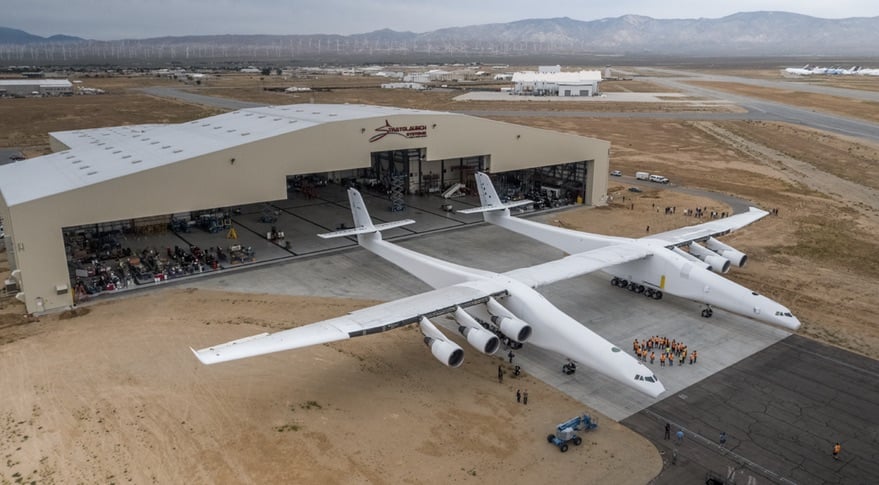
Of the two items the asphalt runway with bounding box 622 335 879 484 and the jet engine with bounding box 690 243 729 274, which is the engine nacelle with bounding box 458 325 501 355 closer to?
the asphalt runway with bounding box 622 335 879 484

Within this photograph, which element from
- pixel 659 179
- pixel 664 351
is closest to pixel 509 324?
pixel 664 351

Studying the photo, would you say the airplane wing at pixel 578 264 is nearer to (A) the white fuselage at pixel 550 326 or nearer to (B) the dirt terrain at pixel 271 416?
(A) the white fuselage at pixel 550 326

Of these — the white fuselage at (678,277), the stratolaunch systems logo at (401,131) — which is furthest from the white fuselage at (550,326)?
the stratolaunch systems logo at (401,131)

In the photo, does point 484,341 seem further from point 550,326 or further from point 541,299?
point 541,299

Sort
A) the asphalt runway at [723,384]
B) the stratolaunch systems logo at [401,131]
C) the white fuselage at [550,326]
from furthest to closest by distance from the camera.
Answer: the stratolaunch systems logo at [401,131], the white fuselage at [550,326], the asphalt runway at [723,384]

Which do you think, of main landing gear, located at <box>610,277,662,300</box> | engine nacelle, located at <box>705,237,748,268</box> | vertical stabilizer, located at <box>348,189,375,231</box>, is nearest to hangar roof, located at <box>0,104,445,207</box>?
vertical stabilizer, located at <box>348,189,375,231</box>

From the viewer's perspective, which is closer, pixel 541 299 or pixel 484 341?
pixel 484 341
